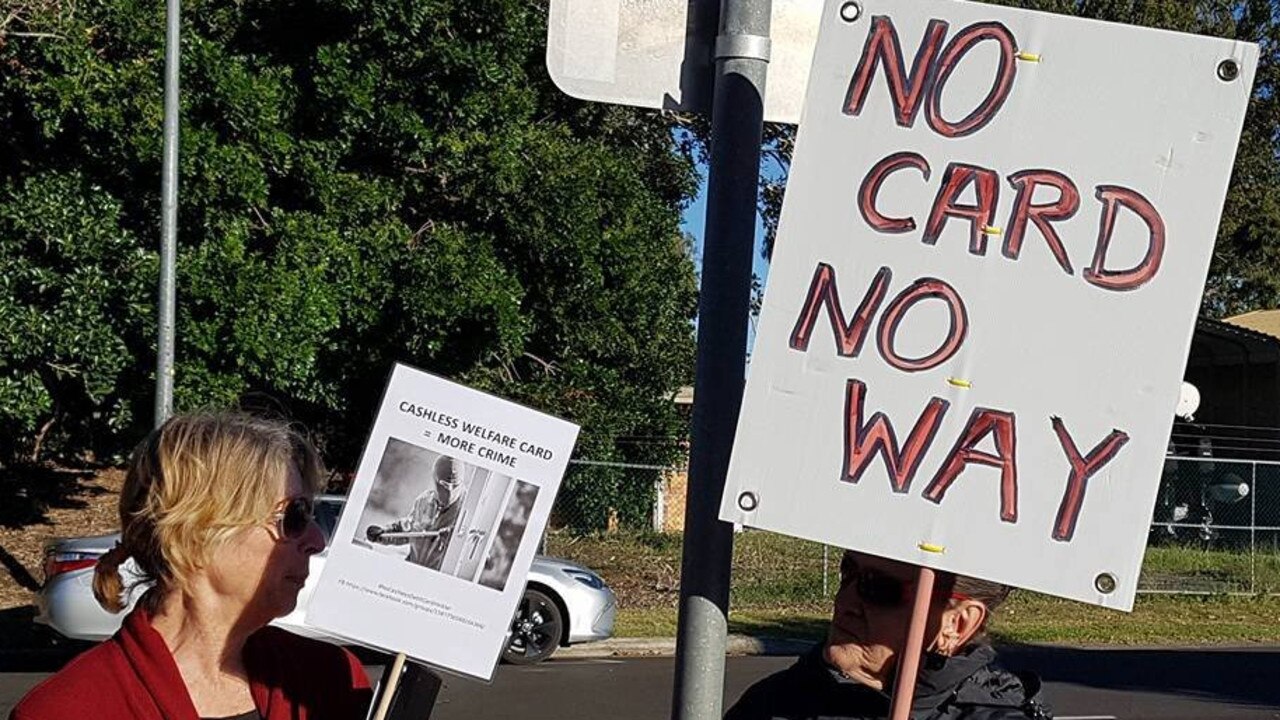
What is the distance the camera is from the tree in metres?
35.8

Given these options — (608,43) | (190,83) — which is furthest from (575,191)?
(608,43)

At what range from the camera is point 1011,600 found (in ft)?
66.8

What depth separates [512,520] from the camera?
8.48 ft

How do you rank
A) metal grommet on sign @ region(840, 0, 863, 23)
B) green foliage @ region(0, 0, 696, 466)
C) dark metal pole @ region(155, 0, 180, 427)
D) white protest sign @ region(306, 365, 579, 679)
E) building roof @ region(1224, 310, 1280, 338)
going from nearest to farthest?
metal grommet on sign @ region(840, 0, 863, 23) < white protest sign @ region(306, 365, 579, 679) < dark metal pole @ region(155, 0, 180, 427) < green foliage @ region(0, 0, 696, 466) < building roof @ region(1224, 310, 1280, 338)

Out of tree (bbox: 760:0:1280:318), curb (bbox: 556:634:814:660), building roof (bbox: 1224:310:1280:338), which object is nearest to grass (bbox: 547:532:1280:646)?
curb (bbox: 556:634:814:660)

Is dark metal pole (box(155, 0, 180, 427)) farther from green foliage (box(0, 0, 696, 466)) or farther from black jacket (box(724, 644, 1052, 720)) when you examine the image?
black jacket (box(724, 644, 1052, 720))

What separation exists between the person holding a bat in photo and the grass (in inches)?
513

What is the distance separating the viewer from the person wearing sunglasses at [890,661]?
250 centimetres

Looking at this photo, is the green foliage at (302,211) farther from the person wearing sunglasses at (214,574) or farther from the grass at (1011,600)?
the person wearing sunglasses at (214,574)

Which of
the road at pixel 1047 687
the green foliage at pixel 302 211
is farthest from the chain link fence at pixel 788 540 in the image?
the road at pixel 1047 687

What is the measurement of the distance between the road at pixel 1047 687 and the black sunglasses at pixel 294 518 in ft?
26.2

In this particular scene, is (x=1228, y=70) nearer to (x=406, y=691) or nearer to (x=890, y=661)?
(x=890, y=661)

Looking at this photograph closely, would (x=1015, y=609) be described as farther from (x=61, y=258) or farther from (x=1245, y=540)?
(x=61, y=258)

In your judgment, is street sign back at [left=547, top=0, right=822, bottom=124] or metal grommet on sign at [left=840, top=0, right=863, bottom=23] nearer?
metal grommet on sign at [left=840, top=0, right=863, bottom=23]
